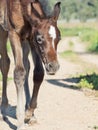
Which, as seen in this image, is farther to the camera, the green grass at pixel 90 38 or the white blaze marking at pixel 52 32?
the green grass at pixel 90 38

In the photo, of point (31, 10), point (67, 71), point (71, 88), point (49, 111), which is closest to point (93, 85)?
point (71, 88)

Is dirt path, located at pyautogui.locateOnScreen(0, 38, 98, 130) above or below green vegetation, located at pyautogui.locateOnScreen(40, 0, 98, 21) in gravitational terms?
above

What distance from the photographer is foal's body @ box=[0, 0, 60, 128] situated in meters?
6.82

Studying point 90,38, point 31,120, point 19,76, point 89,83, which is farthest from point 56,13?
point 90,38

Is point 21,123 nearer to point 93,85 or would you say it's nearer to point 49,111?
point 49,111

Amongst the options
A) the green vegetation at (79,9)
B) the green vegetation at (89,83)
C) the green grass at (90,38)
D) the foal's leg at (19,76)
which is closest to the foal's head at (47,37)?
the foal's leg at (19,76)

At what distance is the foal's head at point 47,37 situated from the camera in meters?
Result: 6.75

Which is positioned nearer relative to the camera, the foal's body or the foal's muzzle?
the foal's muzzle

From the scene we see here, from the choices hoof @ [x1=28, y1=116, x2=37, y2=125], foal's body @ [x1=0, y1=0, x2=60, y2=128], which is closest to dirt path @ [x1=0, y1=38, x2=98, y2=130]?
hoof @ [x1=28, y1=116, x2=37, y2=125]

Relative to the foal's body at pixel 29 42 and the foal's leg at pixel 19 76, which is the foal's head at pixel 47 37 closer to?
the foal's body at pixel 29 42

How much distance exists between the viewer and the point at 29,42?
24.8ft

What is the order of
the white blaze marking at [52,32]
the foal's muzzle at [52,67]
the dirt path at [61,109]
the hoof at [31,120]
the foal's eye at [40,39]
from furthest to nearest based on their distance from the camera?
1. the dirt path at [61,109]
2. the hoof at [31,120]
3. the foal's eye at [40,39]
4. the white blaze marking at [52,32]
5. the foal's muzzle at [52,67]

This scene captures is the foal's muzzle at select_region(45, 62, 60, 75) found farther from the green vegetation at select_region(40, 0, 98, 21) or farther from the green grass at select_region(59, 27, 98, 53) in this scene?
the green vegetation at select_region(40, 0, 98, 21)

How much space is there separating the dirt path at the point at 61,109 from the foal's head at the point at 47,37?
1.38 meters
